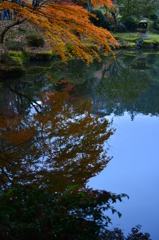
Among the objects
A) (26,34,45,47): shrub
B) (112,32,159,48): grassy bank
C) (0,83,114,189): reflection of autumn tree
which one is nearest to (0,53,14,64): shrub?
(0,83,114,189): reflection of autumn tree

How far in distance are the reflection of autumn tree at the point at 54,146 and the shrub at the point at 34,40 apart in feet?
29.4

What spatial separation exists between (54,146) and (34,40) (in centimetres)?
1163

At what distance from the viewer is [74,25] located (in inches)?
345

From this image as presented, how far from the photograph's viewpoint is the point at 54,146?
5.57m

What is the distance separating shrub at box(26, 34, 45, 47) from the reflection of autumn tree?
8975mm

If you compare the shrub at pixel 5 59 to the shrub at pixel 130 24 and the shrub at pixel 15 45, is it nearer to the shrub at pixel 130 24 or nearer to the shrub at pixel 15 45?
the shrub at pixel 15 45

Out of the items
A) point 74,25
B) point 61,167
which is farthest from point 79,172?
point 74,25

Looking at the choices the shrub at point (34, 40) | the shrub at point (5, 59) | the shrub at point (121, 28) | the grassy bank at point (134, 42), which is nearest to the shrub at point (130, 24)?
the shrub at point (121, 28)

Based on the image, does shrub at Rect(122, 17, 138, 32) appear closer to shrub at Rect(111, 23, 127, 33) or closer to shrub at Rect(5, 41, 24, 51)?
shrub at Rect(111, 23, 127, 33)

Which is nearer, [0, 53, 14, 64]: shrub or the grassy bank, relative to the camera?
[0, 53, 14, 64]: shrub

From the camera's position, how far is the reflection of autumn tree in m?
4.55

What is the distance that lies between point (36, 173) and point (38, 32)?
13259 millimetres

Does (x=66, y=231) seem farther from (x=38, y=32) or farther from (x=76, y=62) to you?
(x=38, y=32)

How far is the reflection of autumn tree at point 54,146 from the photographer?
4547 millimetres
